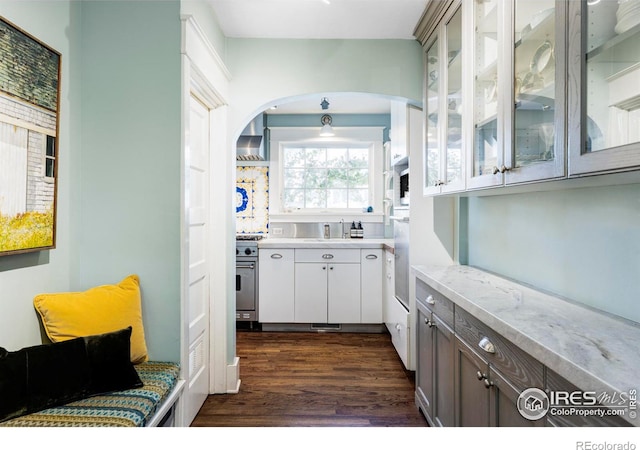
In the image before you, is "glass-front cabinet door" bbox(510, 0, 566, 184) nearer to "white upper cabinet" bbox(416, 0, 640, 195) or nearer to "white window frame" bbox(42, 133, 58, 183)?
"white upper cabinet" bbox(416, 0, 640, 195)

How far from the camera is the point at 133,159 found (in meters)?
1.82

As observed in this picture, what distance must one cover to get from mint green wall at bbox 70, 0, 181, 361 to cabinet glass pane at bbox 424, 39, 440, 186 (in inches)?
59.1

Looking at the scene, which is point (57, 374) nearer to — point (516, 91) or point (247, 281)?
point (516, 91)

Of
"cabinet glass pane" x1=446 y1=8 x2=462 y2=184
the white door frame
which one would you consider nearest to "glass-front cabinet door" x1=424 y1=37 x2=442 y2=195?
"cabinet glass pane" x1=446 y1=8 x2=462 y2=184

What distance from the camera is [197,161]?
2.29 m

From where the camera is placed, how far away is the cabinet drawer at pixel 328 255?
381 cm

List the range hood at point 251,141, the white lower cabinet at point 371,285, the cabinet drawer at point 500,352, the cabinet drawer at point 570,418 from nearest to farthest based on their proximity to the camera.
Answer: the cabinet drawer at point 570,418 → the cabinet drawer at point 500,352 → the white lower cabinet at point 371,285 → the range hood at point 251,141

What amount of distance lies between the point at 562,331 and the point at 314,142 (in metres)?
3.77

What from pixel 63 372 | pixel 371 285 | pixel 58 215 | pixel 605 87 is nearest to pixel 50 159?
pixel 58 215

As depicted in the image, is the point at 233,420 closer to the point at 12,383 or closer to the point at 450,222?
the point at 12,383

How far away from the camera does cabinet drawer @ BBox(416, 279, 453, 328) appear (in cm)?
170

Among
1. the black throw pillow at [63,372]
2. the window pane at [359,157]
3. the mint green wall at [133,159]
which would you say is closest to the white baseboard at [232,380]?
the mint green wall at [133,159]

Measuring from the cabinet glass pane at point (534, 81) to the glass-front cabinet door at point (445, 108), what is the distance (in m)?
0.48

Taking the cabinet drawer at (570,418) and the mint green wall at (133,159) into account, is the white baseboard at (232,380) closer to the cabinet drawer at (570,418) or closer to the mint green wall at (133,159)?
the mint green wall at (133,159)
